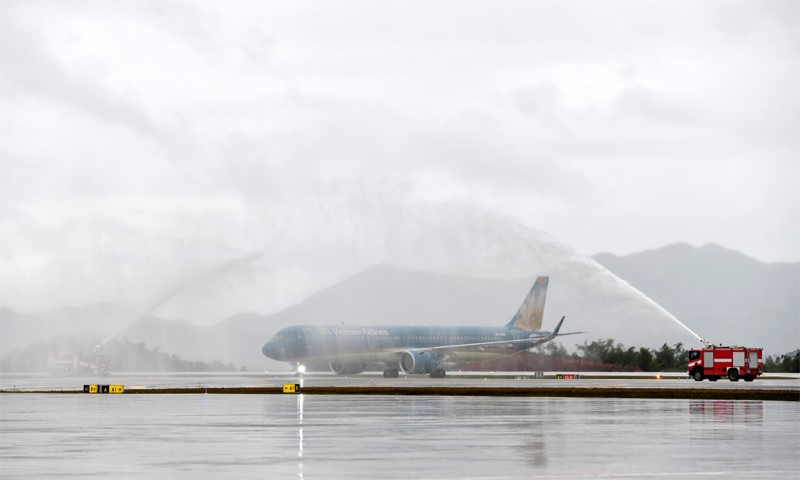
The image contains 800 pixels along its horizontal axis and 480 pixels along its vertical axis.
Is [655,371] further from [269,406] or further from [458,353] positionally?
[269,406]

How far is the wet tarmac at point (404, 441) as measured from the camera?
23.0 meters

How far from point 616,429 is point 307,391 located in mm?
36075

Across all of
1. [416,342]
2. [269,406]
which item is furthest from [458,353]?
[269,406]

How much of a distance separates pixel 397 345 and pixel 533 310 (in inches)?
723

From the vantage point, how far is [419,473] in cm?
2233

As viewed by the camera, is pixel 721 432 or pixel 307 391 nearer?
pixel 721 432

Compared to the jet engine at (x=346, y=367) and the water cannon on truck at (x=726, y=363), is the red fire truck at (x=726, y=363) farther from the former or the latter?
the jet engine at (x=346, y=367)

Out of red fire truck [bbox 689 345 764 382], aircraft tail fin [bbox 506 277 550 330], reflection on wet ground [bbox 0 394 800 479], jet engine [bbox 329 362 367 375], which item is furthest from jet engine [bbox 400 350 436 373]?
reflection on wet ground [bbox 0 394 800 479]

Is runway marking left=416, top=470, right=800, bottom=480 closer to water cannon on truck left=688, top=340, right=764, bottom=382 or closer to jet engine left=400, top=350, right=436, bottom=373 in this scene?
water cannon on truck left=688, top=340, right=764, bottom=382

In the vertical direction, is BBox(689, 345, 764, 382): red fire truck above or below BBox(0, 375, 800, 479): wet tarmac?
above

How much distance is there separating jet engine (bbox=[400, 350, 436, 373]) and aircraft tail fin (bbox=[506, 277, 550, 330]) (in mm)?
15753

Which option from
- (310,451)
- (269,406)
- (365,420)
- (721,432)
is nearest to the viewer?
(310,451)

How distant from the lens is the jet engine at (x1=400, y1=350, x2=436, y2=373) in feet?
358

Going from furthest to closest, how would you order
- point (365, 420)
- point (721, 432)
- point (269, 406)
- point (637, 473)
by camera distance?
point (269, 406), point (365, 420), point (721, 432), point (637, 473)
